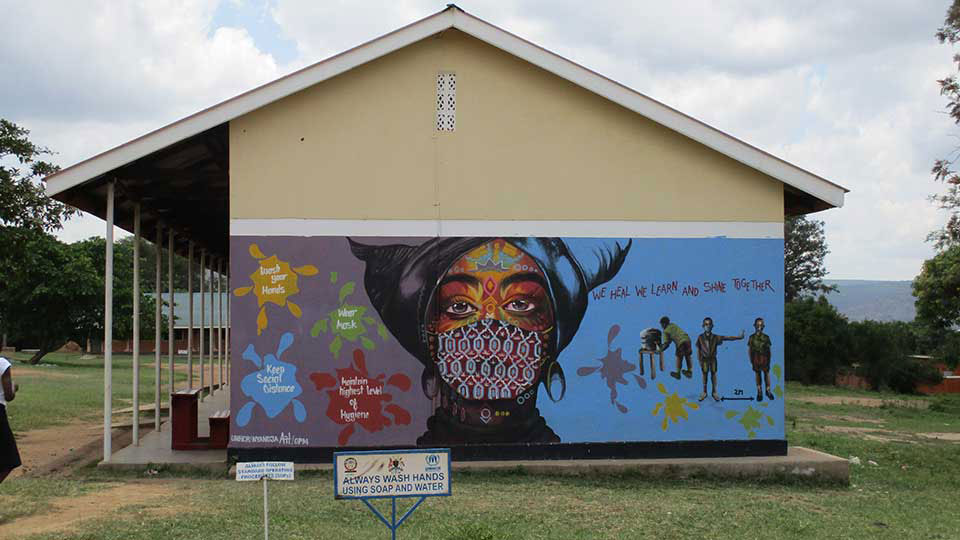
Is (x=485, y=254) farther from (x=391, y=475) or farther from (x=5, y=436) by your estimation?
(x=5, y=436)

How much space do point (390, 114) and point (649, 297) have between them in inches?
162

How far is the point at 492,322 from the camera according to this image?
12.8 m

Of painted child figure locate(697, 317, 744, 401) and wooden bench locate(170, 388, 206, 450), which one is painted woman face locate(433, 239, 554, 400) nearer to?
painted child figure locate(697, 317, 744, 401)

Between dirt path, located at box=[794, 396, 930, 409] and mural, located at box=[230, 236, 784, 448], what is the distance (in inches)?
771

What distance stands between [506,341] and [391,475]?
551cm

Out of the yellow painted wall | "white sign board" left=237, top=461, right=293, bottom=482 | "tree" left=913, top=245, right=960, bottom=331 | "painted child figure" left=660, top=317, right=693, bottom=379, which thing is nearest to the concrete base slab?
"painted child figure" left=660, top=317, right=693, bottom=379

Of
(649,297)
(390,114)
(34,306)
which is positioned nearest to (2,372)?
(390,114)

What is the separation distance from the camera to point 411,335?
1270 cm

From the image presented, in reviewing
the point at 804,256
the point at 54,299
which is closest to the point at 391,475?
the point at 54,299

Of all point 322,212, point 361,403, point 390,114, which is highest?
point 390,114

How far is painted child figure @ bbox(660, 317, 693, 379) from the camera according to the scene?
43.0ft

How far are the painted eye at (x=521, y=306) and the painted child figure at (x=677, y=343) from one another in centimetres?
175

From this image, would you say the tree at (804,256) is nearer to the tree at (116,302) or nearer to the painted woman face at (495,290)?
the tree at (116,302)

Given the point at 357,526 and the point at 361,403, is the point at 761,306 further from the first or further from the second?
the point at 357,526
